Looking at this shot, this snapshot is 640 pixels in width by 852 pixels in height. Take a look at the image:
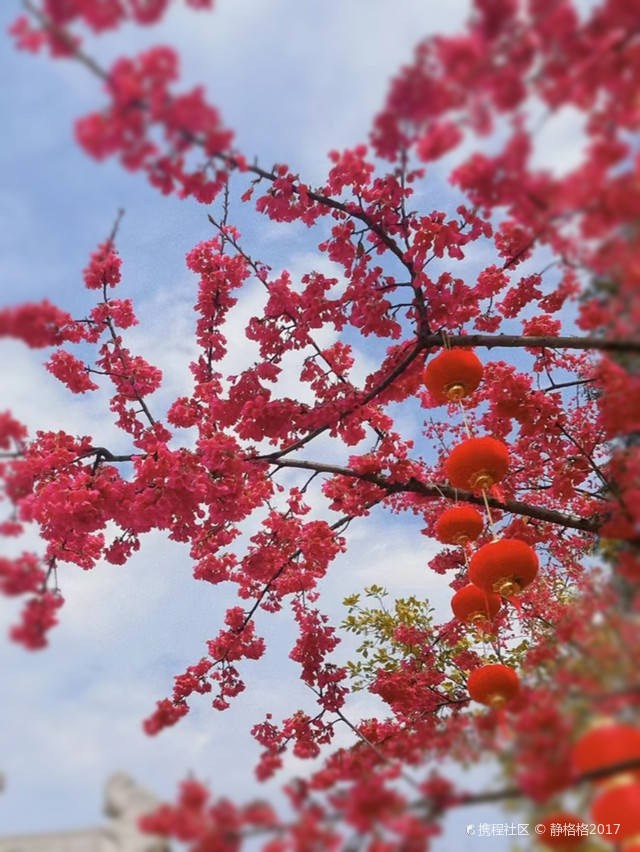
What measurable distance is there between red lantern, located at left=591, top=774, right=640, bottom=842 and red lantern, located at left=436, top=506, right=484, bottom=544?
2.97 metres

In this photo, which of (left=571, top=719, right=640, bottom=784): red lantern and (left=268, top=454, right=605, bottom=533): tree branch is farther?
(left=268, top=454, right=605, bottom=533): tree branch

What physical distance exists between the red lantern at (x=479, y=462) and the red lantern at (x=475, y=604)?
824mm

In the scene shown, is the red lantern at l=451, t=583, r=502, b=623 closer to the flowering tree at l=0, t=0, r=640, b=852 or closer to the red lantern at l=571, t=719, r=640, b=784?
the flowering tree at l=0, t=0, r=640, b=852

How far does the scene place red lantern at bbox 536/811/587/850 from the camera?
1982mm

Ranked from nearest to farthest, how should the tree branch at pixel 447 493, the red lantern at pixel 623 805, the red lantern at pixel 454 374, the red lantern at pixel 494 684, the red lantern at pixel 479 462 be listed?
1. the red lantern at pixel 623 805
2. the red lantern at pixel 494 684
3. the red lantern at pixel 479 462
4. the red lantern at pixel 454 374
5. the tree branch at pixel 447 493

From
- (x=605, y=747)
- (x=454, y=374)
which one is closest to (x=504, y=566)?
(x=454, y=374)

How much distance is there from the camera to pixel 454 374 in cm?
477

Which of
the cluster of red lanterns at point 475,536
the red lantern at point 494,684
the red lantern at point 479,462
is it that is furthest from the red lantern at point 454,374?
the red lantern at point 494,684

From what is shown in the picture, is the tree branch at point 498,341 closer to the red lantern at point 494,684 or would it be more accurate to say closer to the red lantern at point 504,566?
the red lantern at point 504,566

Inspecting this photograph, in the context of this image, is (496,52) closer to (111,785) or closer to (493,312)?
(111,785)

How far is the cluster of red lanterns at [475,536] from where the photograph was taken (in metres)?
4.03

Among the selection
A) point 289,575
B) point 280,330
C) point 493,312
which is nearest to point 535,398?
point 493,312

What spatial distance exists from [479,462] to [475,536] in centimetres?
75

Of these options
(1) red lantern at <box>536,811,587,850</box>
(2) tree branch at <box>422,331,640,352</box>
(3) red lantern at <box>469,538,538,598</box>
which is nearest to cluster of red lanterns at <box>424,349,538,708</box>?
(3) red lantern at <box>469,538,538,598</box>
